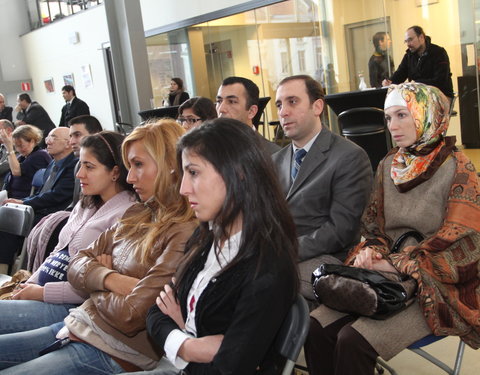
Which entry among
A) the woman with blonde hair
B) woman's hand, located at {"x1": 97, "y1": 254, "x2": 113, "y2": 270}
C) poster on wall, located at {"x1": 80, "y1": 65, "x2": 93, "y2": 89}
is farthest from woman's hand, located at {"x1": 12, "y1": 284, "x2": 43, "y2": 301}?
poster on wall, located at {"x1": 80, "y1": 65, "x2": 93, "y2": 89}

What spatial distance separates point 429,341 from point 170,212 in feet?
3.59

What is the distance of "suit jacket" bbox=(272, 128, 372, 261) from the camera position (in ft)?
8.59

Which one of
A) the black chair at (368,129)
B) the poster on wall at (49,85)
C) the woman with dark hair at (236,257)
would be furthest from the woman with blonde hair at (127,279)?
the poster on wall at (49,85)

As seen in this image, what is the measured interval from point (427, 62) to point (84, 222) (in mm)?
4802

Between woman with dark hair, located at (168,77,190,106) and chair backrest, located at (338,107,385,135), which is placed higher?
woman with dark hair, located at (168,77,190,106)

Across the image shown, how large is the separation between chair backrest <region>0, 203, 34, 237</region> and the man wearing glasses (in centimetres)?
439

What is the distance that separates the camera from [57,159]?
4.69 metres

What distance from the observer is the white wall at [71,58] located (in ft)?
Answer: 43.2

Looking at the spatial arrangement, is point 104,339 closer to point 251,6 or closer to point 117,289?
point 117,289

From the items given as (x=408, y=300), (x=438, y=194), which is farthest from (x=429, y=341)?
(x=438, y=194)

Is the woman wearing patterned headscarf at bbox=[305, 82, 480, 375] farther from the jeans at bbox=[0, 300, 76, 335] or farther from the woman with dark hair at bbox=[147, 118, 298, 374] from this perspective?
the jeans at bbox=[0, 300, 76, 335]

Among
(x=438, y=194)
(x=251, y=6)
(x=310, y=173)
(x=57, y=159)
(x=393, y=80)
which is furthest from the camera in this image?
(x=251, y=6)

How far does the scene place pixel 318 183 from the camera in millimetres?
2693

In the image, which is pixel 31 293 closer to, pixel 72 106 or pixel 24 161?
pixel 24 161
